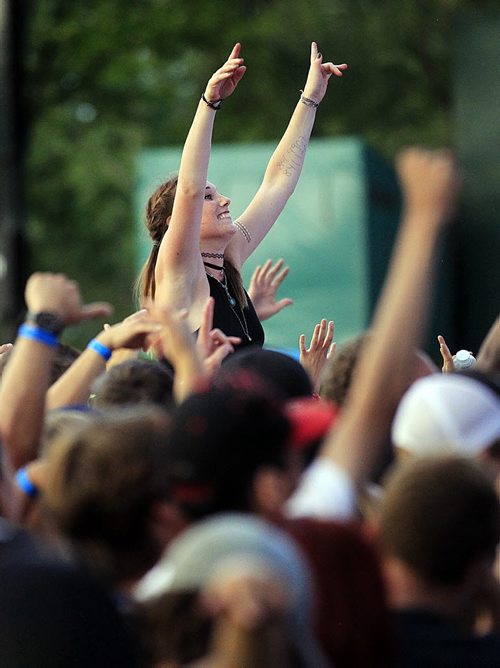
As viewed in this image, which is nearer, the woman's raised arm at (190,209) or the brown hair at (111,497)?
the brown hair at (111,497)

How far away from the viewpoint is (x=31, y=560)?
1979mm

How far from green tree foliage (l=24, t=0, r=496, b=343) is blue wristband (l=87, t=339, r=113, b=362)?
13245mm

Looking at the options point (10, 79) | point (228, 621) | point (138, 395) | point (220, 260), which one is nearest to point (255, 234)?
point (220, 260)

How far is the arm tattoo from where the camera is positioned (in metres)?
5.32

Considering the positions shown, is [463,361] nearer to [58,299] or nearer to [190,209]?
[190,209]

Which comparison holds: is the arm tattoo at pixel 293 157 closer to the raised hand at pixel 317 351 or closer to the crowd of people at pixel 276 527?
the raised hand at pixel 317 351

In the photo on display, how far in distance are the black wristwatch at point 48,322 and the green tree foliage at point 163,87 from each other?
45.0 ft

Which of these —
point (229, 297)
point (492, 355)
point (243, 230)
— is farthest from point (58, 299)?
point (243, 230)

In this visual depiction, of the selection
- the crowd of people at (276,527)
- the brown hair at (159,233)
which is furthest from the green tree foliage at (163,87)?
the crowd of people at (276,527)

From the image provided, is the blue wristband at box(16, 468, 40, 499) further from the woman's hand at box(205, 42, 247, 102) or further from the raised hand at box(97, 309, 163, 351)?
the woman's hand at box(205, 42, 247, 102)

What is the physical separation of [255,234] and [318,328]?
72cm

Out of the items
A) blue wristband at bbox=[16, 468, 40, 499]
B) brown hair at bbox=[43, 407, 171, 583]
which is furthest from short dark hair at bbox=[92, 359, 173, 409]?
brown hair at bbox=[43, 407, 171, 583]

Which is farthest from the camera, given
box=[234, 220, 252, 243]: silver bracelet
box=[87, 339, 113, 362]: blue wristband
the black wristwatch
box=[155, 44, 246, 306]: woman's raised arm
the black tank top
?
box=[234, 220, 252, 243]: silver bracelet

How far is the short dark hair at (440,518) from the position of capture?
2.05 metres
